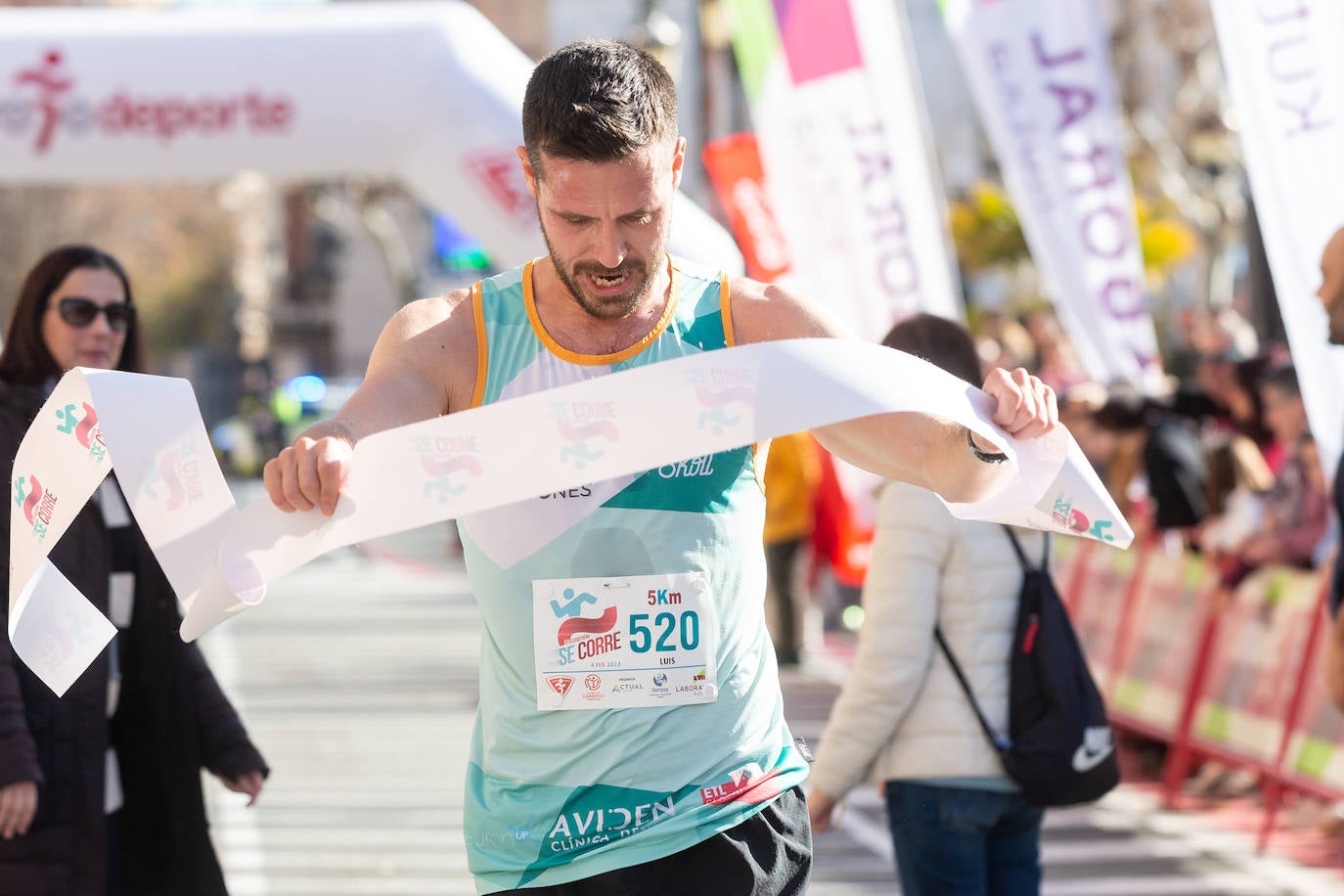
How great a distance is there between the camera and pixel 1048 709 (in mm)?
4434

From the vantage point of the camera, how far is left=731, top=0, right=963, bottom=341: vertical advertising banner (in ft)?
34.4

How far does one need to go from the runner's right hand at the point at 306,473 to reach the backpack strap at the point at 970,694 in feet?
7.01

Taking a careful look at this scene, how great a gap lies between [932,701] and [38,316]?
2.30m

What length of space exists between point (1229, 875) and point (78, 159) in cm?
664

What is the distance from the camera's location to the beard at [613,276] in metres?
2.92

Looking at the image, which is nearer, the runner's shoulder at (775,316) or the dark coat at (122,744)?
the runner's shoulder at (775,316)

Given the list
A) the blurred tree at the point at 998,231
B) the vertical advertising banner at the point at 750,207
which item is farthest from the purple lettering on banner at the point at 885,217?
the blurred tree at the point at 998,231

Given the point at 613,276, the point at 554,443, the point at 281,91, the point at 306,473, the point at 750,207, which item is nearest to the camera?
the point at 306,473

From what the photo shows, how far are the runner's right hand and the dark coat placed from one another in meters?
1.62

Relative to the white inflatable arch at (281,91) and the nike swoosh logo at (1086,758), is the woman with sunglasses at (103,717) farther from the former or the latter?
the white inflatable arch at (281,91)

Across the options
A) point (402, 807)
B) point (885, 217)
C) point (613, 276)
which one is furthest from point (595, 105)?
point (885, 217)

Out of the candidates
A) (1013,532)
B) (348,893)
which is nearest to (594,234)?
(1013,532)

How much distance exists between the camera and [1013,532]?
4516mm

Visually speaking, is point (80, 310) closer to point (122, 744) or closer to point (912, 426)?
point (122, 744)
